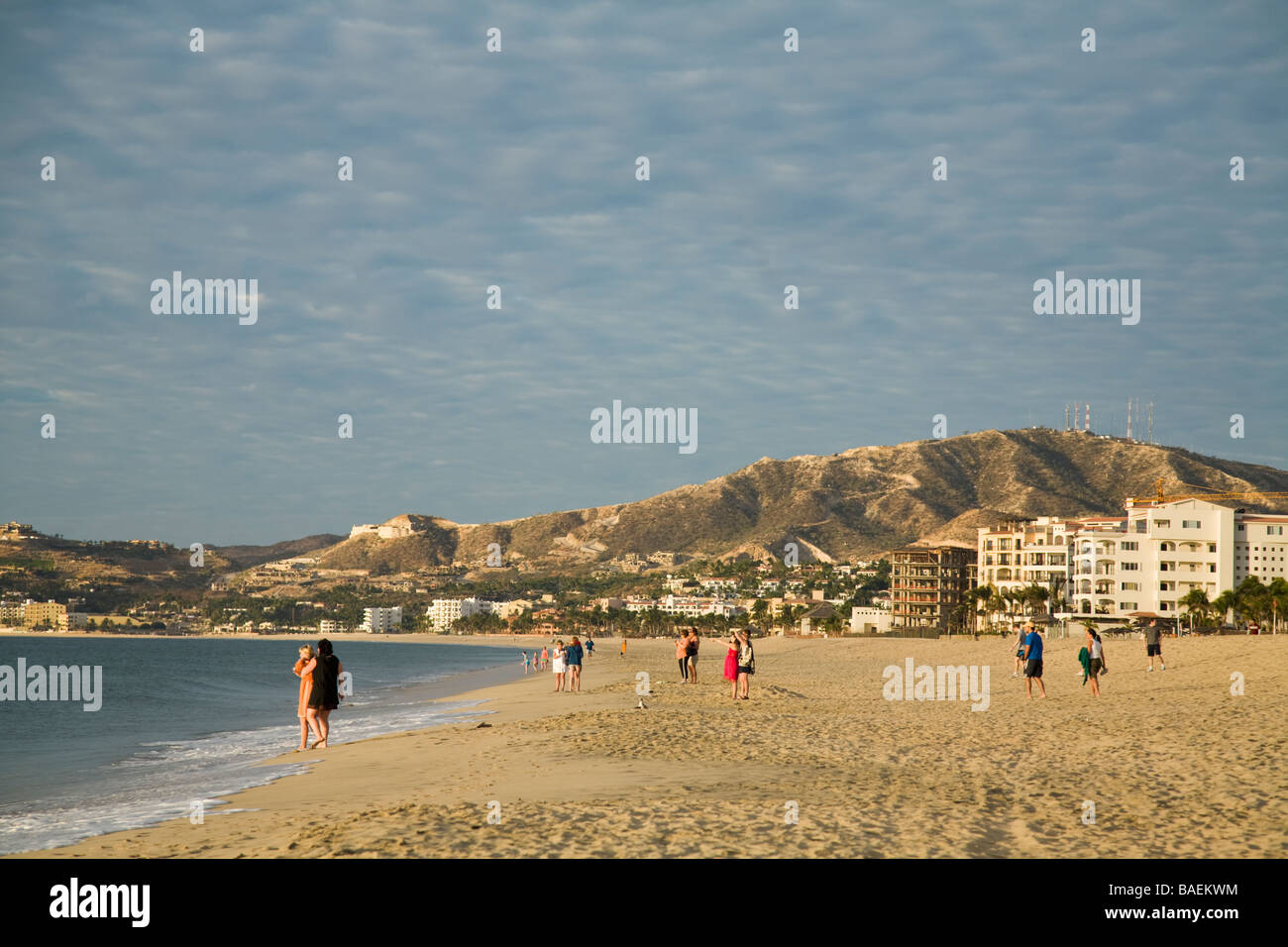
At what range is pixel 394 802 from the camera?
10359 millimetres

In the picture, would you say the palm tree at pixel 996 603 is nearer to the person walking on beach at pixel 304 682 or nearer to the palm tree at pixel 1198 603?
the palm tree at pixel 1198 603

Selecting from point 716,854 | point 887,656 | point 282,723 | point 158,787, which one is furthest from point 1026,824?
point 887,656

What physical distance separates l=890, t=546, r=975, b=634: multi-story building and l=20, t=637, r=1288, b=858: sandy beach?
11174 centimetres

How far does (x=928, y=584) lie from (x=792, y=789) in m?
127

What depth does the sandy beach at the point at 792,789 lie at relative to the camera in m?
7.92

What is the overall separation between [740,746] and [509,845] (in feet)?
24.0

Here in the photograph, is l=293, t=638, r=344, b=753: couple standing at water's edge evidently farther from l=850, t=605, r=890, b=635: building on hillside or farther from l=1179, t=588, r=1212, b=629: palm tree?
l=850, t=605, r=890, b=635: building on hillside

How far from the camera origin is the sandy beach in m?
7.92

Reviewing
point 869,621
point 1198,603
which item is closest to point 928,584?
point 869,621

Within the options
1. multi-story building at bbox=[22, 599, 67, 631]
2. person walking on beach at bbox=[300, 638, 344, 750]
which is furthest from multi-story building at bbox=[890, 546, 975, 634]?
multi-story building at bbox=[22, 599, 67, 631]

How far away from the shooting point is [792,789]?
10.6 meters
